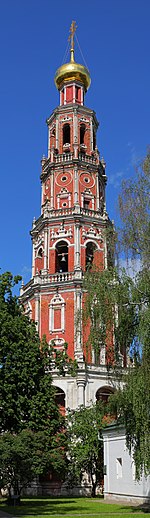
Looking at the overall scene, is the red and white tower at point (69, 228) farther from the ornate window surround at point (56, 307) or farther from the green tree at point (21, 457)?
the green tree at point (21, 457)

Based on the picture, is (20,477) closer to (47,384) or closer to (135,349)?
(47,384)

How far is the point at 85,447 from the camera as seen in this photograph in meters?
31.9

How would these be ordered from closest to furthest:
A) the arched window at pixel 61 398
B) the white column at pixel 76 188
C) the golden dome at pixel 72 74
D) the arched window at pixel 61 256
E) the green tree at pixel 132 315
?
the green tree at pixel 132 315 < the arched window at pixel 61 398 < the arched window at pixel 61 256 < the white column at pixel 76 188 < the golden dome at pixel 72 74

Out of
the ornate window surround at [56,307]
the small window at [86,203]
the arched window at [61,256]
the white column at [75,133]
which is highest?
the white column at [75,133]

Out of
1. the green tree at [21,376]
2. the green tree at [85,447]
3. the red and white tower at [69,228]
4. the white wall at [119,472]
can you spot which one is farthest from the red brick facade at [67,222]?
the white wall at [119,472]

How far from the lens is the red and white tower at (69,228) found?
1503 inches

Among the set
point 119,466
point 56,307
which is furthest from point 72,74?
point 119,466

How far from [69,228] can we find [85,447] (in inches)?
671

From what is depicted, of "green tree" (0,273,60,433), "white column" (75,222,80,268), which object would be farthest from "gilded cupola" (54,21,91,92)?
"green tree" (0,273,60,433)

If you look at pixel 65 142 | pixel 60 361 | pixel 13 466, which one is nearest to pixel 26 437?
pixel 13 466

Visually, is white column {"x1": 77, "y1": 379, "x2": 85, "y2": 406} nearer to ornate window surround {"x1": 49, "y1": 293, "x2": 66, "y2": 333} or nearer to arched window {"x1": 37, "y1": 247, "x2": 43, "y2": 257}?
ornate window surround {"x1": 49, "y1": 293, "x2": 66, "y2": 333}

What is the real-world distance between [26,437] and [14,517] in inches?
217

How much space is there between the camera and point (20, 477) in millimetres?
24188

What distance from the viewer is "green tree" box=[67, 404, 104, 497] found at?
104 ft
